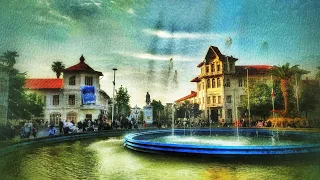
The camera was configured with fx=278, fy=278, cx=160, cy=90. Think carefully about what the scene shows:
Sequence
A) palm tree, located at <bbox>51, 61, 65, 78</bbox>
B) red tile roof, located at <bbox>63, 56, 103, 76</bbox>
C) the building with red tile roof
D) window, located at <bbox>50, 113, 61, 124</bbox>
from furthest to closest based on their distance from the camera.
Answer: window, located at <bbox>50, 113, 61, 124</bbox>, red tile roof, located at <bbox>63, 56, 103, 76</bbox>, palm tree, located at <bbox>51, 61, 65, 78</bbox>, the building with red tile roof

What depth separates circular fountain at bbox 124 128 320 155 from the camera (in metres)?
5.93

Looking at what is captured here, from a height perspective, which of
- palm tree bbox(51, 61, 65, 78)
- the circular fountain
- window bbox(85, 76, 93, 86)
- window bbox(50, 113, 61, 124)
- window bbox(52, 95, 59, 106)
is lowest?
the circular fountain

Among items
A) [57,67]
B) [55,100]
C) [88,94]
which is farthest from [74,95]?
[57,67]

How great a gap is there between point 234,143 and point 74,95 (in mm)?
5159

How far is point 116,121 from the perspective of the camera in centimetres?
1208

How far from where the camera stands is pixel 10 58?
6699 millimetres

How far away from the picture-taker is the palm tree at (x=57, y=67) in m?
7.59

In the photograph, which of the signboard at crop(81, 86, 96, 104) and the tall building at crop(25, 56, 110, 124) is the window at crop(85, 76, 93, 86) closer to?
the tall building at crop(25, 56, 110, 124)

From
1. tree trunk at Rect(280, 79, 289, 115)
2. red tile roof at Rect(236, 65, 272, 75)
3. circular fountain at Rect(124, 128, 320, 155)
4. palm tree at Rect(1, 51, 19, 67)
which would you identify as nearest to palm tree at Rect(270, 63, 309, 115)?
tree trunk at Rect(280, 79, 289, 115)

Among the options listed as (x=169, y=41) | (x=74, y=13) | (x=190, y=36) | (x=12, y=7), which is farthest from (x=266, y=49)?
(x=12, y=7)

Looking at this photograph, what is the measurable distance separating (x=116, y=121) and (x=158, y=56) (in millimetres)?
4661

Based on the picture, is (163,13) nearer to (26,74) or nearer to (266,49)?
(266,49)

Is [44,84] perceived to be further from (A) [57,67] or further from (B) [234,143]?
(B) [234,143]

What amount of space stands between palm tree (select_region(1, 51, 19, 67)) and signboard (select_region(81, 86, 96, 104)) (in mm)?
2542
